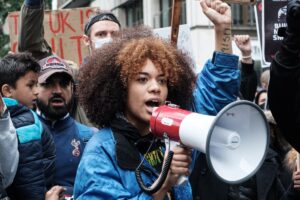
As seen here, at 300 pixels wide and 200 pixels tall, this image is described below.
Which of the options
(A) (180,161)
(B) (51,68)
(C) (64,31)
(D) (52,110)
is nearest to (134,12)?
(C) (64,31)

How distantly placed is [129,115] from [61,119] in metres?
1.24

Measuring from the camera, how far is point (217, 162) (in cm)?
215

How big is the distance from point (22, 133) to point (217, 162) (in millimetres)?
1360

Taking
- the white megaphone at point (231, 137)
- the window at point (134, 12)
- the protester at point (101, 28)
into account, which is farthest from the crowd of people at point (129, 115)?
the window at point (134, 12)

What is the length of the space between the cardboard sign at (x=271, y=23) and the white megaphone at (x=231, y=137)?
2.48 meters

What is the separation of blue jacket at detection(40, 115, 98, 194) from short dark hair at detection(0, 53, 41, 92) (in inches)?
12.5

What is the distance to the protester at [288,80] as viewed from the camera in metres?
2.22

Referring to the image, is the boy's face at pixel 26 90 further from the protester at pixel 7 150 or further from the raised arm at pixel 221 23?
the raised arm at pixel 221 23

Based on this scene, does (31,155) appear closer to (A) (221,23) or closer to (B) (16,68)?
(B) (16,68)

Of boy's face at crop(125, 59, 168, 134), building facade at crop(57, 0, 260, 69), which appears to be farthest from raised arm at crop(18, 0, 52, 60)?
building facade at crop(57, 0, 260, 69)

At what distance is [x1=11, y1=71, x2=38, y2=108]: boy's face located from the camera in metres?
3.71

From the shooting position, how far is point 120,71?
8.51ft

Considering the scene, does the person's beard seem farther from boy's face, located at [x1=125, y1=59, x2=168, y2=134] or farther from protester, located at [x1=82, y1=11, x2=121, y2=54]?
boy's face, located at [x1=125, y1=59, x2=168, y2=134]

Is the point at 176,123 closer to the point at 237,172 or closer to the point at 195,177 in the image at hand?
the point at 237,172
